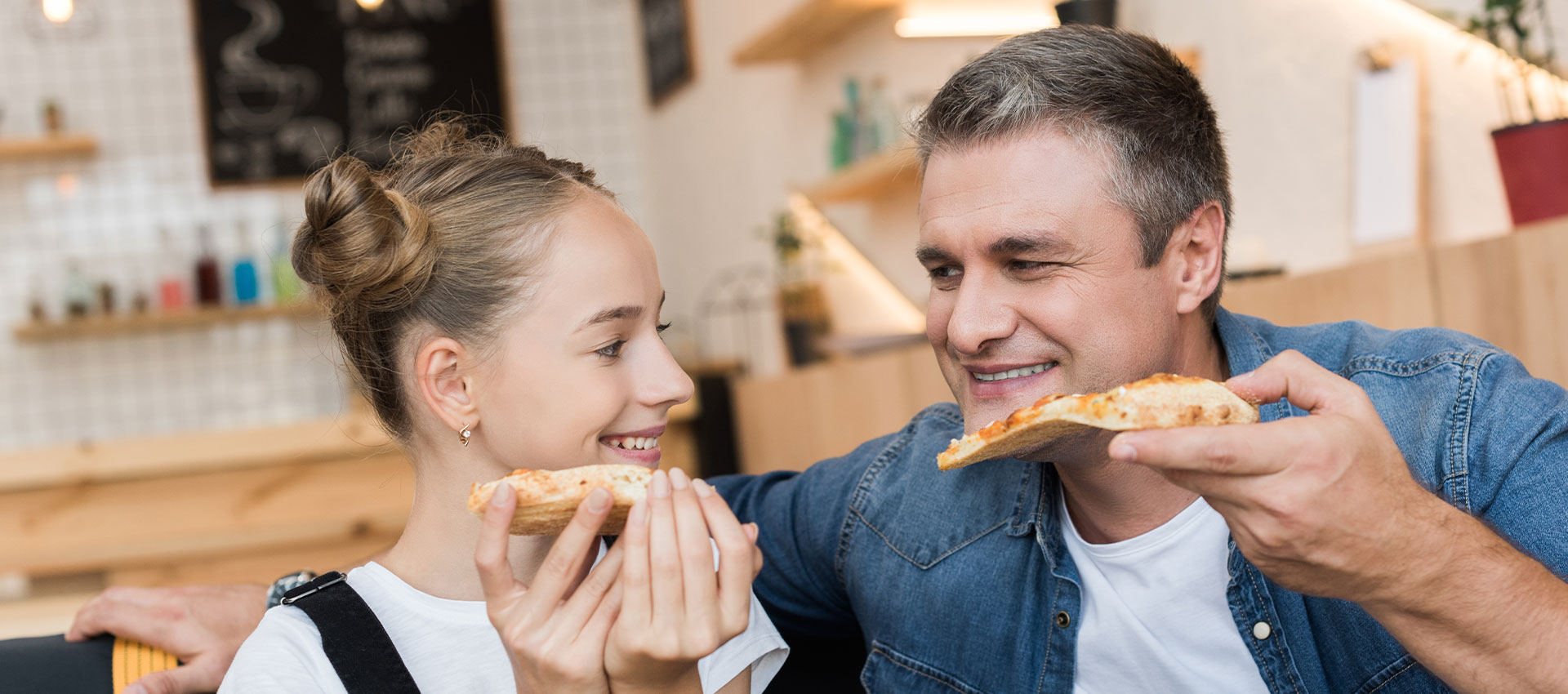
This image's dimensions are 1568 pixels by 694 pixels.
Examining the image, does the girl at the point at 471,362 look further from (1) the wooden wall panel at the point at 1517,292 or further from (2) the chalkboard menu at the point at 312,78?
(2) the chalkboard menu at the point at 312,78

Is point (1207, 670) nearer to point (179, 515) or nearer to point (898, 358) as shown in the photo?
point (898, 358)

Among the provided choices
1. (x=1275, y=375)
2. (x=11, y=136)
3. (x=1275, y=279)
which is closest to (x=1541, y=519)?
(x=1275, y=375)

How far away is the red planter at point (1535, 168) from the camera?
1.76 meters

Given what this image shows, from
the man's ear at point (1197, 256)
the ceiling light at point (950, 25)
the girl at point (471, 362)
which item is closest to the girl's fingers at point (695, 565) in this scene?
the girl at point (471, 362)

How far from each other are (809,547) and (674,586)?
0.63 m

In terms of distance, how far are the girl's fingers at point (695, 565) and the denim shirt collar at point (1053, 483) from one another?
55 cm

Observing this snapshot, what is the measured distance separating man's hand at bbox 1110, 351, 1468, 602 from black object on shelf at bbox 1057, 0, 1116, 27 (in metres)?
1.63

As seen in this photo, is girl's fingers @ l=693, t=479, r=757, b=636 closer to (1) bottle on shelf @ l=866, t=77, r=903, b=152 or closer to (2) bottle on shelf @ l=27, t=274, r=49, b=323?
(1) bottle on shelf @ l=866, t=77, r=903, b=152

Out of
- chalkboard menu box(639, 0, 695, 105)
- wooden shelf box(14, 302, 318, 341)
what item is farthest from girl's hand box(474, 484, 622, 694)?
chalkboard menu box(639, 0, 695, 105)

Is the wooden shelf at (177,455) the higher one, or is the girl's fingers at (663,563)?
the girl's fingers at (663,563)

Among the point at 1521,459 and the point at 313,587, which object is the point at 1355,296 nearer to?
the point at 1521,459

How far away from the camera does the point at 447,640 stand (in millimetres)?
1354

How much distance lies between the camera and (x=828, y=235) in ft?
13.7

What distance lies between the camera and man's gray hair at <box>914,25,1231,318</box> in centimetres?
142
